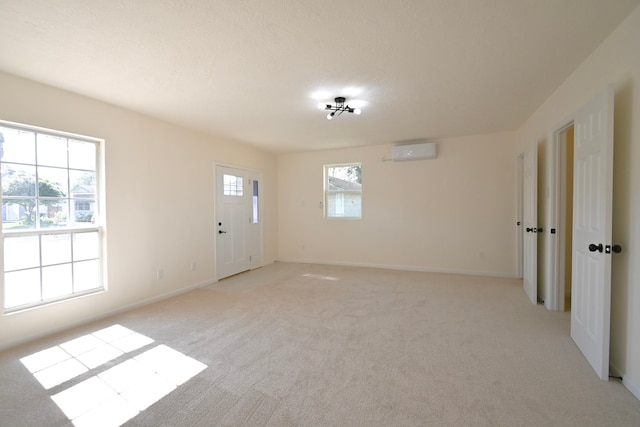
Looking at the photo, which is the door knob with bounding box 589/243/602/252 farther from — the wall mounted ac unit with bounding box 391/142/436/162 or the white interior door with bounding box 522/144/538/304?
the wall mounted ac unit with bounding box 391/142/436/162

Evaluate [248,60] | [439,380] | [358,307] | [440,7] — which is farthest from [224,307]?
[440,7]

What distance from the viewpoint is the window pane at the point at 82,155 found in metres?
3.15

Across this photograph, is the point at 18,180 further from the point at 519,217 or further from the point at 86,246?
the point at 519,217

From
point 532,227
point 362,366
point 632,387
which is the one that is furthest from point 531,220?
point 362,366

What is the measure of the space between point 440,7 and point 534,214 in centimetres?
295

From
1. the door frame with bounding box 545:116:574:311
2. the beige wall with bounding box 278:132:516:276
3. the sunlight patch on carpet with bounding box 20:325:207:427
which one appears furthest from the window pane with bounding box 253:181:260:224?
the door frame with bounding box 545:116:574:311

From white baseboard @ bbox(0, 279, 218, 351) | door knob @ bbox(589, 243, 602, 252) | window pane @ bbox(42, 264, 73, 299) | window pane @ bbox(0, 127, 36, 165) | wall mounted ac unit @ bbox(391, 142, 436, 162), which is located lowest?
white baseboard @ bbox(0, 279, 218, 351)

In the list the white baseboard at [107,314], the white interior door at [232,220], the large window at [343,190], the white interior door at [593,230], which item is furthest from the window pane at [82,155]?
the white interior door at [593,230]

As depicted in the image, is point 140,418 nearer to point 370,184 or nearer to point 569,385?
point 569,385

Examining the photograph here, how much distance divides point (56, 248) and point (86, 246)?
0.90 feet

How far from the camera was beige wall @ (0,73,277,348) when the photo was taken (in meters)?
2.79

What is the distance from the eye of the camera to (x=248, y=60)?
2.41 meters

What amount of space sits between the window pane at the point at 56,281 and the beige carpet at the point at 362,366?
17.5 inches

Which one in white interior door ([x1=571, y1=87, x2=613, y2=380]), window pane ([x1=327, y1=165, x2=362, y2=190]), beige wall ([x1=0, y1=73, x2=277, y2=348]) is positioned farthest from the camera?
window pane ([x1=327, y1=165, x2=362, y2=190])
